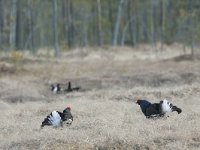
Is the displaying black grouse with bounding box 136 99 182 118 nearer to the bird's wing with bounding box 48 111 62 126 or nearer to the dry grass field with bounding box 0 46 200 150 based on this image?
the dry grass field with bounding box 0 46 200 150

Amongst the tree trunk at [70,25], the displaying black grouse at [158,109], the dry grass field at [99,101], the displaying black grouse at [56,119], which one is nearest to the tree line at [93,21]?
the tree trunk at [70,25]

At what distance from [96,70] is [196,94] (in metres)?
12.1

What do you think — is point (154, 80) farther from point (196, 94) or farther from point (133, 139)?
point (133, 139)

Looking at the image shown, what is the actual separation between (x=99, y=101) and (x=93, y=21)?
45.2 meters

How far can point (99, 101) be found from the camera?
19.4 meters

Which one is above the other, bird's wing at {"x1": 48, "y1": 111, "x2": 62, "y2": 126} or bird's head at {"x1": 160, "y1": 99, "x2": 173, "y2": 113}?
bird's head at {"x1": 160, "y1": 99, "x2": 173, "y2": 113}

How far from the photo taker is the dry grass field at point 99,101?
11.6 metres

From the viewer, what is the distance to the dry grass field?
11.6m

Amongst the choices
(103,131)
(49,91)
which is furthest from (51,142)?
(49,91)

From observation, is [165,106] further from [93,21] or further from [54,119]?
[93,21]

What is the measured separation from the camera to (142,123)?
13883 millimetres

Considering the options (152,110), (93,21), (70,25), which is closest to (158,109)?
(152,110)

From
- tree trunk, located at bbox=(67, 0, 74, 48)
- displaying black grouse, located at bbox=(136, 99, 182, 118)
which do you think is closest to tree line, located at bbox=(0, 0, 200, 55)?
tree trunk, located at bbox=(67, 0, 74, 48)

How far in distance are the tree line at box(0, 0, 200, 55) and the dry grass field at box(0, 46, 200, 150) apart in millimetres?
7940
